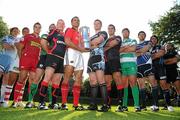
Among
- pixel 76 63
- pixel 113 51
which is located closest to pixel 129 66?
pixel 113 51

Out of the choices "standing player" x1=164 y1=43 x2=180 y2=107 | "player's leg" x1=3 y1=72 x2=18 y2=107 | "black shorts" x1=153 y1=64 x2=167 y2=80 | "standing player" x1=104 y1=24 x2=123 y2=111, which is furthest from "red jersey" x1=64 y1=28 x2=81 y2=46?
"standing player" x1=164 y1=43 x2=180 y2=107

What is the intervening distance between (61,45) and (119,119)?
118 inches

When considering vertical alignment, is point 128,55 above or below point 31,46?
below

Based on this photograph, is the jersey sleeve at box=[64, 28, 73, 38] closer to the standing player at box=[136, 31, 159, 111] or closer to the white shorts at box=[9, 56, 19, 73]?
the white shorts at box=[9, 56, 19, 73]

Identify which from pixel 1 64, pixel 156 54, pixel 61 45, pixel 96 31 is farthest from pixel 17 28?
pixel 156 54

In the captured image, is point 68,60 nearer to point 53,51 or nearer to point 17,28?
point 53,51

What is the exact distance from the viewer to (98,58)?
761 centimetres

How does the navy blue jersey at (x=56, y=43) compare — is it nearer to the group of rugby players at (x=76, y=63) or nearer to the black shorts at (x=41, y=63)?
the group of rugby players at (x=76, y=63)

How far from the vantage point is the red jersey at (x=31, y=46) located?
865cm

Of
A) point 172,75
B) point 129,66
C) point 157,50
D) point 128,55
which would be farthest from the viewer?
point 172,75

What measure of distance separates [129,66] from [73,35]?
1.89 metres

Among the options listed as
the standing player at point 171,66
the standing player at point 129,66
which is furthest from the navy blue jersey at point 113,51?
the standing player at point 171,66

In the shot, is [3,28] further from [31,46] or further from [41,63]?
[41,63]

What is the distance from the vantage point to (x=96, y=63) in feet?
24.8
